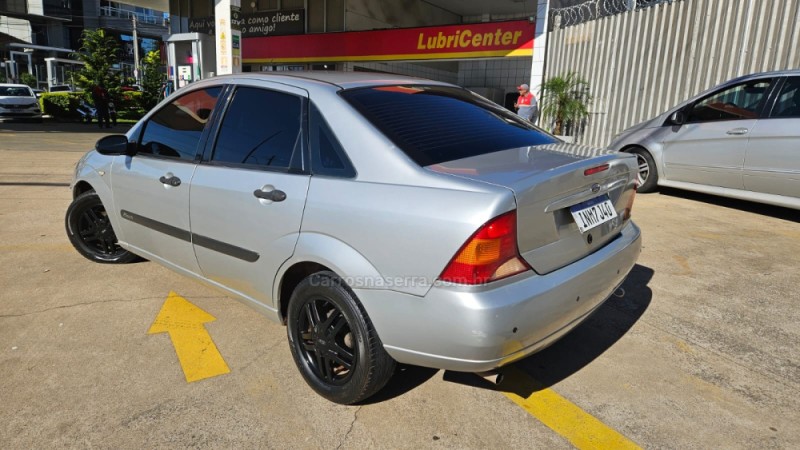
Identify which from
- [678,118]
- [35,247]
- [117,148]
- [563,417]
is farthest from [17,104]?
[563,417]

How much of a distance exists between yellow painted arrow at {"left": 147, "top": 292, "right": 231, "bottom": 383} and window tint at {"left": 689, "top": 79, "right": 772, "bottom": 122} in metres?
6.29

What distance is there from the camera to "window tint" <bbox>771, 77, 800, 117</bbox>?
18.5 feet

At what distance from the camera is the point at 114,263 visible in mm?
4340

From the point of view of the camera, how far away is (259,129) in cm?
282

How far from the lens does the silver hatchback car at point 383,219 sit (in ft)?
6.63

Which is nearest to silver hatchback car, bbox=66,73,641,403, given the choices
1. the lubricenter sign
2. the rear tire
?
the rear tire

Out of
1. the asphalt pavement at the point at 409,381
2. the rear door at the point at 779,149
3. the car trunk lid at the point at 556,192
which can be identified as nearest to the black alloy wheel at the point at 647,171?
the rear door at the point at 779,149

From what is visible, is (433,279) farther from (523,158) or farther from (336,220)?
(523,158)

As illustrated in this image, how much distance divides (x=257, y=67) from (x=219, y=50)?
24.4 ft

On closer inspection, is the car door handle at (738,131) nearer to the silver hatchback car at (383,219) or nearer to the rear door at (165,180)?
the silver hatchback car at (383,219)

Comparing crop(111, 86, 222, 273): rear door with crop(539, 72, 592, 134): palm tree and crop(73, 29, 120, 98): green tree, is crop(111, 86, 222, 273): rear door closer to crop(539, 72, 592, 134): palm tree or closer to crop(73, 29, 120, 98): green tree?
crop(539, 72, 592, 134): palm tree

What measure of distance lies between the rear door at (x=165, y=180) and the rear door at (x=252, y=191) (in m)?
0.17

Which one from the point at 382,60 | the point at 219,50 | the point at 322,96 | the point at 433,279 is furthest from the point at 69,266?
the point at 382,60

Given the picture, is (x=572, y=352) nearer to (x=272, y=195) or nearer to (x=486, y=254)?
(x=486, y=254)
